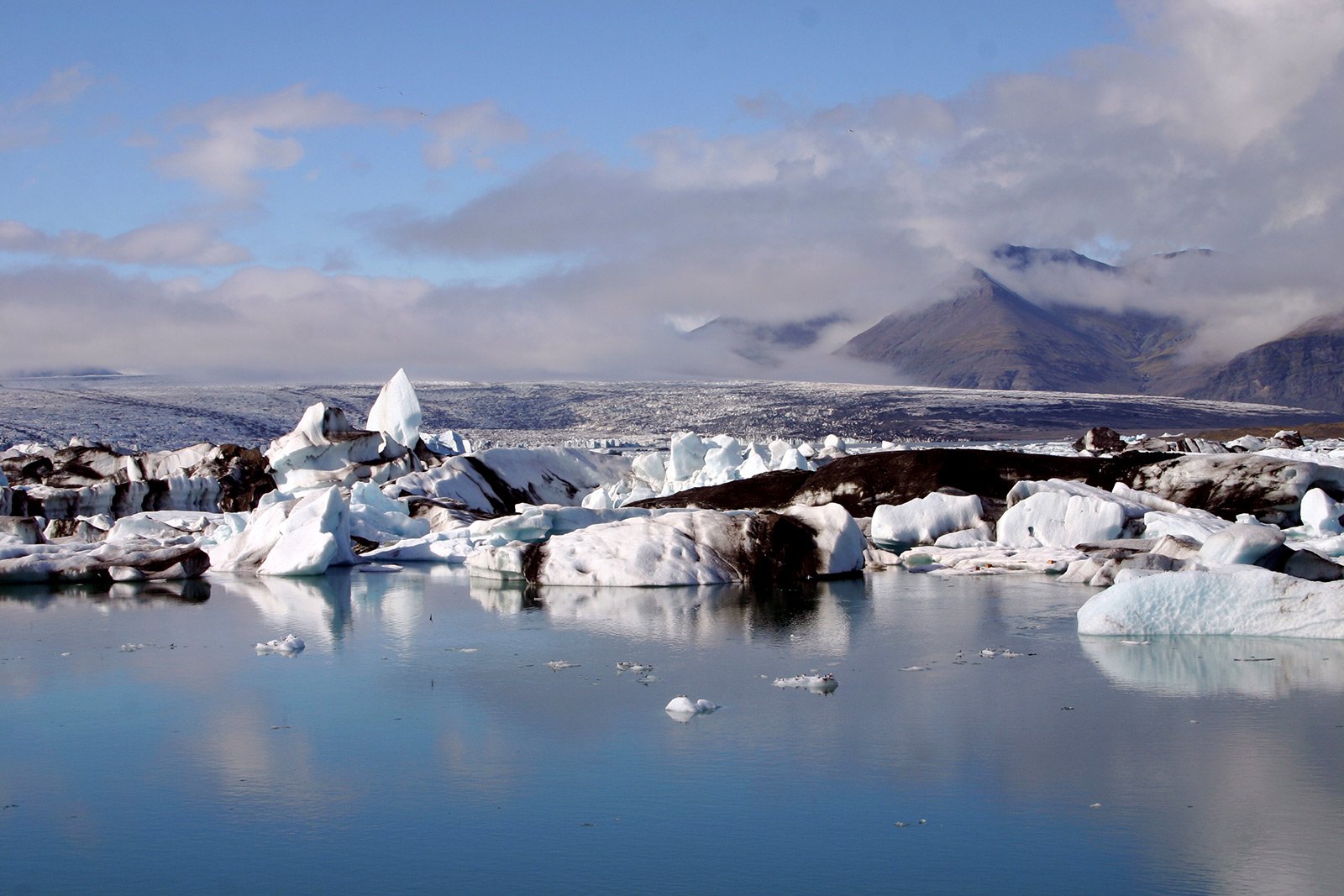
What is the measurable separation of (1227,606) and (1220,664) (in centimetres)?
94

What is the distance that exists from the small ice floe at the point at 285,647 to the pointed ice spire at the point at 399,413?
47.7 ft

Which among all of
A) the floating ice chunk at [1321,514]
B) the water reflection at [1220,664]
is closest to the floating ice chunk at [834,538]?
the water reflection at [1220,664]

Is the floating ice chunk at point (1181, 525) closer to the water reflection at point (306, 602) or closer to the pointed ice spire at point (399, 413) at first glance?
the water reflection at point (306, 602)

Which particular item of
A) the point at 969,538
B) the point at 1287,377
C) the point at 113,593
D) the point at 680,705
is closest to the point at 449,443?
the point at 969,538

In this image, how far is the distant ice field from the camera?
57.0 meters

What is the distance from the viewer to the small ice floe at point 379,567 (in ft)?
49.4

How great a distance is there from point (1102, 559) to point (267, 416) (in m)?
58.2

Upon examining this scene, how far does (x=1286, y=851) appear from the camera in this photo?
4547mm

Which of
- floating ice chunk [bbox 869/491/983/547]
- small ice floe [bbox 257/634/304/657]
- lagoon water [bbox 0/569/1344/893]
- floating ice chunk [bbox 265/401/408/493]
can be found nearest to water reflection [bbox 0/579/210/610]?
lagoon water [bbox 0/569/1344/893]

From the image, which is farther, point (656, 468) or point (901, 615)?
point (656, 468)

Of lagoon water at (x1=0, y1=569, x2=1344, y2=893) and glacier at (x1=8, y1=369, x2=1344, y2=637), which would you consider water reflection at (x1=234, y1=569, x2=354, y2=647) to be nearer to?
lagoon water at (x1=0, y1=569, x2=1344, y2=893)

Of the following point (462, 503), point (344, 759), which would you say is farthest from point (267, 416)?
point (344, 759)

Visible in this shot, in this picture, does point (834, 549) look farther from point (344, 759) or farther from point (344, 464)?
point (344, 464)

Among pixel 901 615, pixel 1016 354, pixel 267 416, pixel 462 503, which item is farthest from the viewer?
pixel 1016 354
